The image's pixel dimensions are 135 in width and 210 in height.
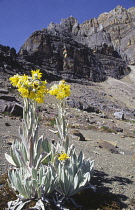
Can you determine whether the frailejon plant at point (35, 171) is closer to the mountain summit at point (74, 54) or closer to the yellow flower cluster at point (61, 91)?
the yellow flower cluster at point (61, 91)

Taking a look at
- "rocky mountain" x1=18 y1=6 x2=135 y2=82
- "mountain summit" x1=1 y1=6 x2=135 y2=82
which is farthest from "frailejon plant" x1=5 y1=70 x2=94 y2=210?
"rocky mountain" x1=18 y1=6 x2=135 y2=82

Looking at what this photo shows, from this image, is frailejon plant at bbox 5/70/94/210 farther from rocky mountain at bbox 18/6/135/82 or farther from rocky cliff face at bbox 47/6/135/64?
rocky cliff face at bbox 47/6/135/64

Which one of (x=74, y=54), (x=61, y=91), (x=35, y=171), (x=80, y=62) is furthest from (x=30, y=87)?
(x=80, y=62)

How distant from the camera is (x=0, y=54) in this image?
121ft

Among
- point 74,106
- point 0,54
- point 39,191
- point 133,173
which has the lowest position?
point 133,173

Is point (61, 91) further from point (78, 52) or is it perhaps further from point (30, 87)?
point (78, 52)

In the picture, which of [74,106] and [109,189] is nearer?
[109,189]

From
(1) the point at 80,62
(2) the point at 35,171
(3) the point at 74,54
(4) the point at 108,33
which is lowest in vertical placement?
(2) the point at 35,171

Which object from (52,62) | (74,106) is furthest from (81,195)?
(52,62)

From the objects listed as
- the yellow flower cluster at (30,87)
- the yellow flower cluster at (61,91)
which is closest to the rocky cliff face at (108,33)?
the yellow flower cluster at (61,91)

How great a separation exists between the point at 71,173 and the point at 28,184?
2.49 ft

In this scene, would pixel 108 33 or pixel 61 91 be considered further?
pixel 108 33

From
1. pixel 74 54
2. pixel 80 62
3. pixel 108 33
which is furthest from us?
pixel 108 33

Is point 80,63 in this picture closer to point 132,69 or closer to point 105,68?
point 105,68
